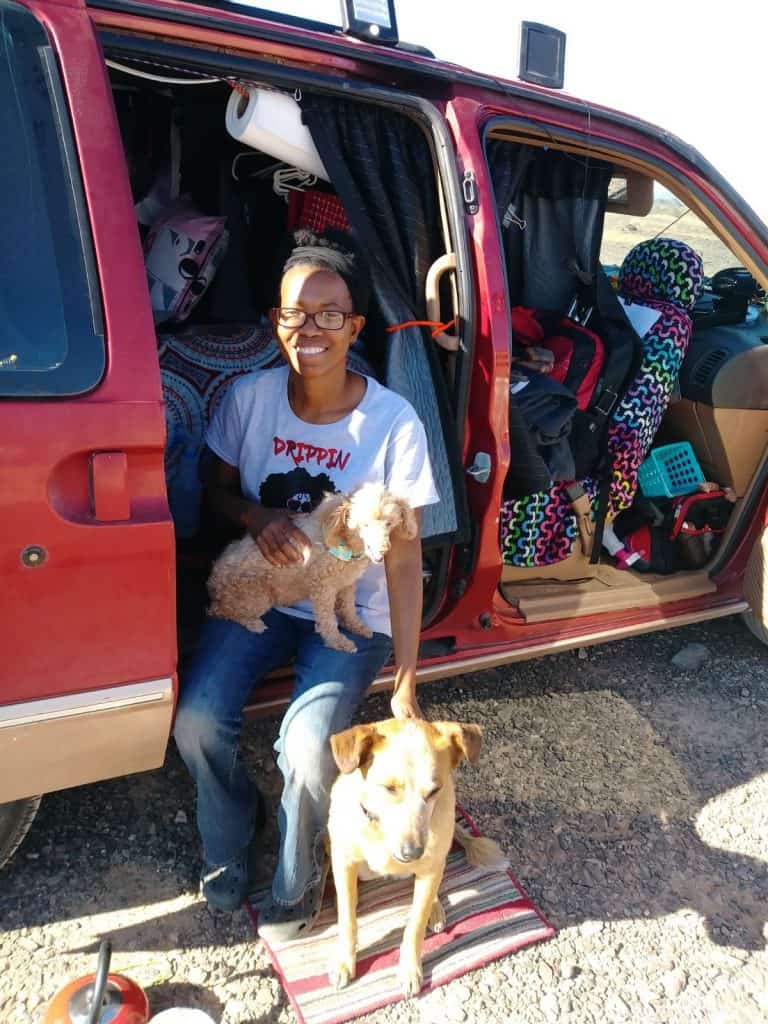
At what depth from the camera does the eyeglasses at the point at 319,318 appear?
221 centimetres

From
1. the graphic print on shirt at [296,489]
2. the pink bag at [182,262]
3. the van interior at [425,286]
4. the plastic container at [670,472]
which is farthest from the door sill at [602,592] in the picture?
the pink bag at [182,262]

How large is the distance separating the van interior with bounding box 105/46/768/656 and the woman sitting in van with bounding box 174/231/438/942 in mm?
223

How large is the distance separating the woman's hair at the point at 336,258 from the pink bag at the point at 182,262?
2.14 feet

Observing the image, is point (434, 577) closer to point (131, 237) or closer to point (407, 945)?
point (407, 945)

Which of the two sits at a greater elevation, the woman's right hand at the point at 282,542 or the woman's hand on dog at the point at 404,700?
the woman's right hand at the point at 282,542

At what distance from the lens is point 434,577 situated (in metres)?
2.79

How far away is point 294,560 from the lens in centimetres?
222

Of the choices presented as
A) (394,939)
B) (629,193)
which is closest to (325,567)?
(394,939)

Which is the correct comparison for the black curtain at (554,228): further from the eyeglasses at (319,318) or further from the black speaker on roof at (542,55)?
the eyeglasses at (319,318)

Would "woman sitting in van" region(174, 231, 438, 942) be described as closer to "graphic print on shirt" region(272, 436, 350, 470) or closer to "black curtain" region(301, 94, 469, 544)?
"graphic print on shirt" region(272, 436, 350, 470)

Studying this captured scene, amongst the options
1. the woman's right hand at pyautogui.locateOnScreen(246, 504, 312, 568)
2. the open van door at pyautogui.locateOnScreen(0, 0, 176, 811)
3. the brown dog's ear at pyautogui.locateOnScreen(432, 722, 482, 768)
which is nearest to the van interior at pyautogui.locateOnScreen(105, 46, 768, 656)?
the open van door at pyautogui.locateOnScreen(0, 0, 176, 811)

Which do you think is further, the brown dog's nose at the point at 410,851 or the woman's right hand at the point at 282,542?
the woman's right hand at the point at 282,542

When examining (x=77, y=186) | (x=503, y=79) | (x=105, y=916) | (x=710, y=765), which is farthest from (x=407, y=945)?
(x=503, y=79)

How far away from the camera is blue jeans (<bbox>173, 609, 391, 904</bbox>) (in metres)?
2.17
